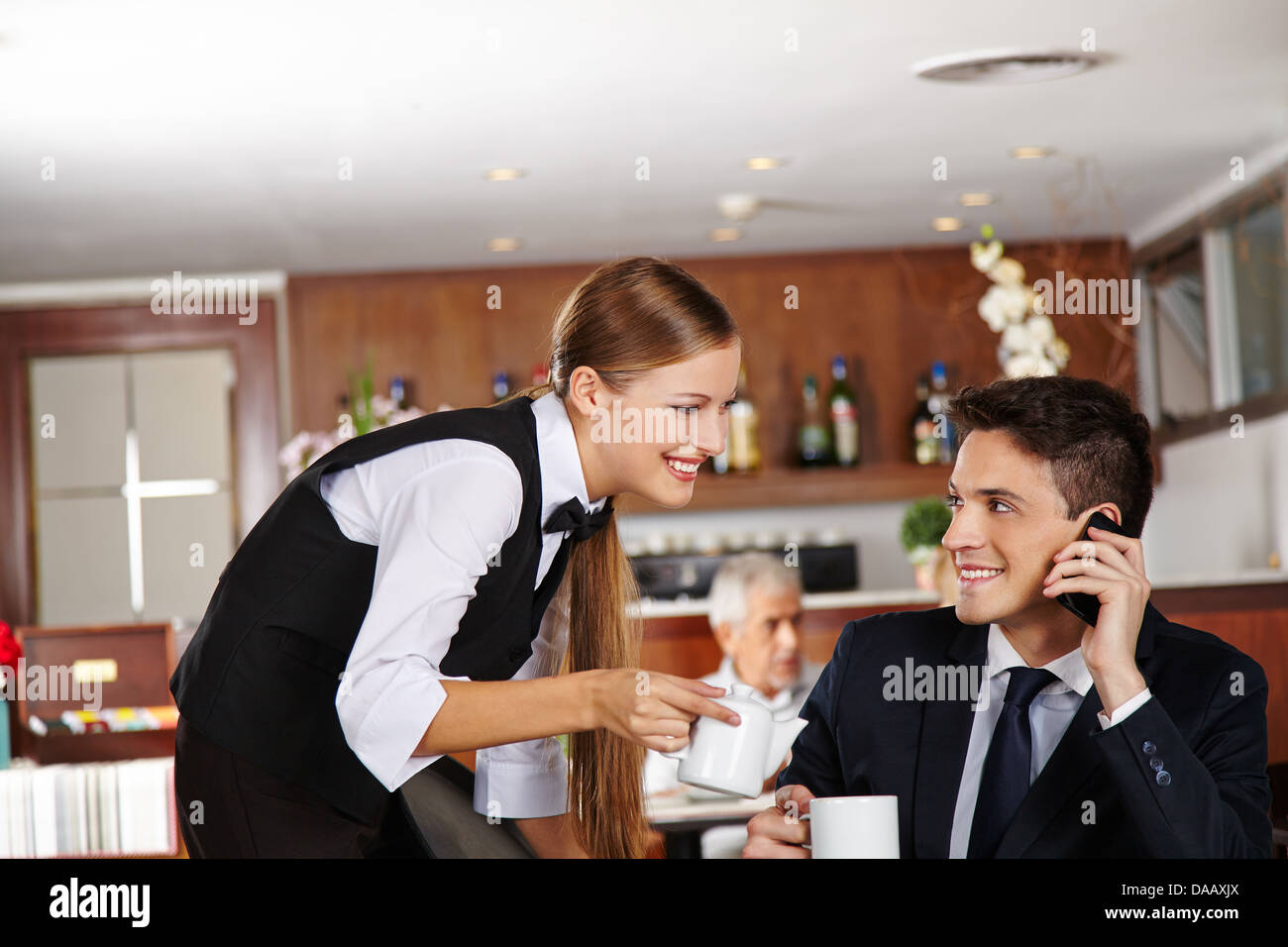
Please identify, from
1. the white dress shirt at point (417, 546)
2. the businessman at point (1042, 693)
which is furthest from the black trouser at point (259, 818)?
the businessman at point (1042, 693)

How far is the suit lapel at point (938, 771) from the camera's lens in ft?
3.77

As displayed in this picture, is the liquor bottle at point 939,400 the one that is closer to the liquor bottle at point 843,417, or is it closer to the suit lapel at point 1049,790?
the liquor bottle at point 843,417

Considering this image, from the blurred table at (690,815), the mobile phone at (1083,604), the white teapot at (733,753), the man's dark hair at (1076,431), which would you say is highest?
the man's dark hair at (1076,431)

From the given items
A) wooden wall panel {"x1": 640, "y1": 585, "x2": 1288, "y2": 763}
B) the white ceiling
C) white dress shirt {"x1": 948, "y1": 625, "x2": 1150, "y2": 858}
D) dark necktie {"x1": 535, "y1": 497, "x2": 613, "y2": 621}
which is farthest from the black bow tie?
wooden wall panel {"x1": 640, "y1": 585, "x2": 1288, "y2": 763}

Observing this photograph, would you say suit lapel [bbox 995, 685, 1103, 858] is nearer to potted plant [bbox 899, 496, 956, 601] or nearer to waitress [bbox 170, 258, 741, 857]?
waitress [bbox 170, 258, 741, 857]

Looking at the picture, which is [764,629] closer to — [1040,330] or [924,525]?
[924,525]

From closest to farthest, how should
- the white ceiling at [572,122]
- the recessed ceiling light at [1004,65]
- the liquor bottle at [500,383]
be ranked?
the white ceiling at [572,122] < the recessed ceiling light at [1004,65] < the liquor bottle at [500,383]

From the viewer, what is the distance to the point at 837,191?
356cm

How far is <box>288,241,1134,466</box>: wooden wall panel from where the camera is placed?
4.27 meters

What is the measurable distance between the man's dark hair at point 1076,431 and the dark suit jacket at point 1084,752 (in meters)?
0.12

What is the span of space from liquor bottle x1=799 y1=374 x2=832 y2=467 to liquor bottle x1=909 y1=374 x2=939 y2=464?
0.26 meters

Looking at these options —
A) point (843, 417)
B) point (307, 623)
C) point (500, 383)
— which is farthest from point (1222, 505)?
point (307, 623)

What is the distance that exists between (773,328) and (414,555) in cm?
336

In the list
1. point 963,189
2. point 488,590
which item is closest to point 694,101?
point 963,189
